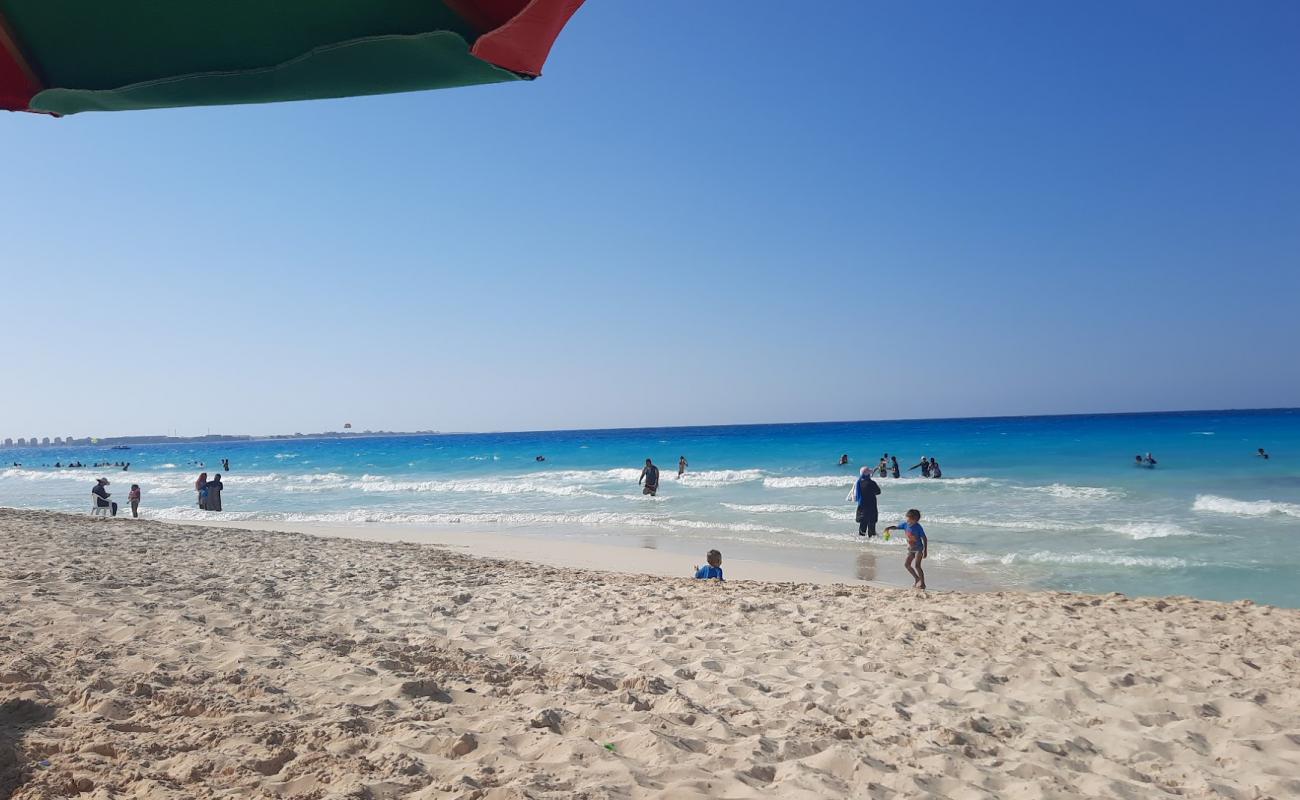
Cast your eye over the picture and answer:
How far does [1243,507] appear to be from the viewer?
70.4 feet

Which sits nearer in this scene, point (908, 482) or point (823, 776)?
point (823, 776)

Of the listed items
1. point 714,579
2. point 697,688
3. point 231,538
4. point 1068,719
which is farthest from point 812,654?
point 231,538

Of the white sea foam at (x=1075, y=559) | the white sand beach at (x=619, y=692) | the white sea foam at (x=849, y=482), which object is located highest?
the white sand beach at (x=619, y=692)

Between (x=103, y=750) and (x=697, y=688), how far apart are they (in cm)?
354

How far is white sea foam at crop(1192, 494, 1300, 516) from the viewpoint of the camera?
2033cm

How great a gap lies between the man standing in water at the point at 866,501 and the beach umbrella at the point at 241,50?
593 inches

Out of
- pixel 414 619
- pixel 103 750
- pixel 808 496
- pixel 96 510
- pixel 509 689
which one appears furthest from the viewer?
pixel 808 496

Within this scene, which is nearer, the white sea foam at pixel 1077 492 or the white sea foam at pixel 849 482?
the white sea foam at pixel 1077 492

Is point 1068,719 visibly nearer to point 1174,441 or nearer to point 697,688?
point 697,688

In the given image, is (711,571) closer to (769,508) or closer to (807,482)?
(769,508)

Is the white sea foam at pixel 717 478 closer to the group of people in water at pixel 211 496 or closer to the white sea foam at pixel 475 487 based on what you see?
the white sea foam at pixel 475 487

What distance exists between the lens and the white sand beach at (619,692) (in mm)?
3699

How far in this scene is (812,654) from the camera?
6.59 metres

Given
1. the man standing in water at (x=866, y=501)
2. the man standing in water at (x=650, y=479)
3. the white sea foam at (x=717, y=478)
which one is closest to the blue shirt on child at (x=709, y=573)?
the man standing in water at (x=866, y=501)
